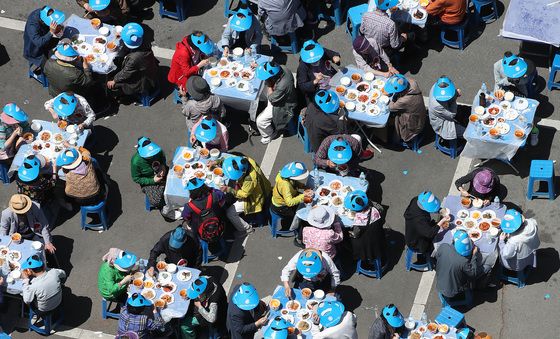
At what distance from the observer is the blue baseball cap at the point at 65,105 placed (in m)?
25.0

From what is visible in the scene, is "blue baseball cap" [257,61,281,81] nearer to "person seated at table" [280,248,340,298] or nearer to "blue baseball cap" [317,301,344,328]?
"person seated at table" [280,248,340,298]

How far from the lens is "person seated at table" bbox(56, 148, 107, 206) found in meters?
24.2

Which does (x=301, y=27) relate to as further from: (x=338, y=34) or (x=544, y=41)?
(x=544, y=41)

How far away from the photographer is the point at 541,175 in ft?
79.0

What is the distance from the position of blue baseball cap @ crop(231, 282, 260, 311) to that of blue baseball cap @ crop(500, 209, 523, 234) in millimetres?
4648

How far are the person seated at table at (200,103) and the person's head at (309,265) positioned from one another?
4.29 metres

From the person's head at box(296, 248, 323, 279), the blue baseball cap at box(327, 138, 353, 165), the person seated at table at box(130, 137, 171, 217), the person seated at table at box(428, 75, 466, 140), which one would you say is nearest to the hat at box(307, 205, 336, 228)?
the person's head at box(296, 248, 323, 279)

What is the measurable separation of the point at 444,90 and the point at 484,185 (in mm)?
2213

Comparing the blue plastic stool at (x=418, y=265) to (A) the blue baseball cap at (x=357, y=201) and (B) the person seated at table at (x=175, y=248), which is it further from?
(B) the person seated at table at (x=175, y=248)

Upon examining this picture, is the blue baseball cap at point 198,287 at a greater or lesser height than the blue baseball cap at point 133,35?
lesser

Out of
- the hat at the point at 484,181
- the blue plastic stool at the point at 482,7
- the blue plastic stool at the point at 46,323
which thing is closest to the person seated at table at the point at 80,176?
the blue plastic stool at the point at 46,323

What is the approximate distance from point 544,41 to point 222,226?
7.69 m

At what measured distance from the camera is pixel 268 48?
27.6m

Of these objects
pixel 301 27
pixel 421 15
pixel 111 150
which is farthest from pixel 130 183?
pixel 421 15
